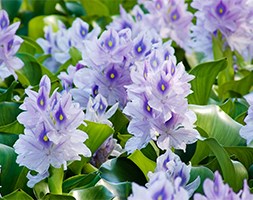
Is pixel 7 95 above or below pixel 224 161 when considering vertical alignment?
below

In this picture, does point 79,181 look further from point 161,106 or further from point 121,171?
point 161,106

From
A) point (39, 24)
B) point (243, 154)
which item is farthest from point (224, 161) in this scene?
point (39, 24)

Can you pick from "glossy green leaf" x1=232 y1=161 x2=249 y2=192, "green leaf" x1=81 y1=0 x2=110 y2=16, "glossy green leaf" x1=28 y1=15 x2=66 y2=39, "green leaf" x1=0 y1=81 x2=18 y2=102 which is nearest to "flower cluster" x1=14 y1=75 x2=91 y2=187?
"glossy green leaf" x1=232 y1=161 x2=249 y2=192

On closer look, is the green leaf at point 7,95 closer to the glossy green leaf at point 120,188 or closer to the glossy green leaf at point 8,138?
the glossy green leaf at point 8,138

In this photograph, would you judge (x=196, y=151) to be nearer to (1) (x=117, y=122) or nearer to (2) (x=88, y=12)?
(1) (x=117, y=122)

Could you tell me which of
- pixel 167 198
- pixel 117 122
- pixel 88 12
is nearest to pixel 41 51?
pixel 88 12

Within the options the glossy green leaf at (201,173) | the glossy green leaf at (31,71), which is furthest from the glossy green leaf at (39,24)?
the glossy green leaf at (201,173)
